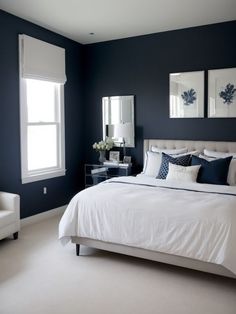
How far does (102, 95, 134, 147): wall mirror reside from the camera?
18.4ft

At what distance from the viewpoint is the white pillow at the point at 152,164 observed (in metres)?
4.84

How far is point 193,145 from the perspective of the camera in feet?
16.8

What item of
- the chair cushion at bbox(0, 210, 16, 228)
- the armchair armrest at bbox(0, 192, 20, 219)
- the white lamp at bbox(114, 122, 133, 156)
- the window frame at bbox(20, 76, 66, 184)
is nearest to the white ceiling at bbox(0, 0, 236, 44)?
the window frame at bbox(20, 76, 66, 184)

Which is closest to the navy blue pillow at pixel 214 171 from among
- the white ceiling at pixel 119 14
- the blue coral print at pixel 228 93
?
the blue coral print at pixel 228 93

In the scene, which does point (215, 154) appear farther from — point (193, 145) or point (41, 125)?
point (41, 125)

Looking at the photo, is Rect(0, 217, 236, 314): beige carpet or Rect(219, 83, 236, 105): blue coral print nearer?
Rect(0, 217, 236, 314): beige carpet

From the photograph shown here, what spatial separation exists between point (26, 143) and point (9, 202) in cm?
107

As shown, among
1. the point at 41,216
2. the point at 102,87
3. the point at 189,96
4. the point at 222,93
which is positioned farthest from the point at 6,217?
the point at 222,93

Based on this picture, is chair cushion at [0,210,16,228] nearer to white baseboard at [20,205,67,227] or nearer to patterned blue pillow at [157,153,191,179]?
white baseboard at [20,205,67,227]

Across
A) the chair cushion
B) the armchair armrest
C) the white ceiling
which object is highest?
the white ceiling

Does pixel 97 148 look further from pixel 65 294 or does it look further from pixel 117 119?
pixel 65 294

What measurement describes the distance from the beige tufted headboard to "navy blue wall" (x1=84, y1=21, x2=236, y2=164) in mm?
130

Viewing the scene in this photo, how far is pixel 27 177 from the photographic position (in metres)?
4.87

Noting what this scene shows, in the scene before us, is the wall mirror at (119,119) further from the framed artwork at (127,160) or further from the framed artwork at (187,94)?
the framed artwork at (187,94)
